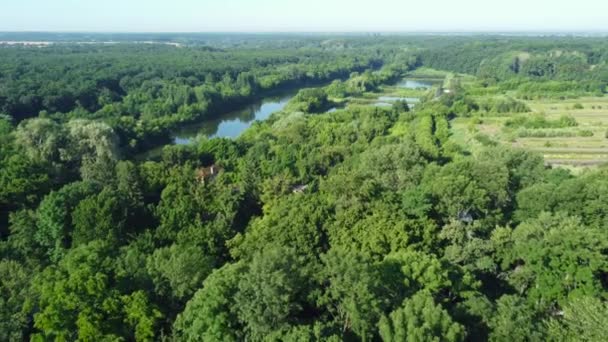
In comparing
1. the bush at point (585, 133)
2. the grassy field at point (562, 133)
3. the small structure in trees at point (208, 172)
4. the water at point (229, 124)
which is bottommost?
the water at point (229, 124)

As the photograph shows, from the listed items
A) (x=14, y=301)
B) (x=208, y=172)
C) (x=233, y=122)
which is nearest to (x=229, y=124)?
(x=233, y=122)

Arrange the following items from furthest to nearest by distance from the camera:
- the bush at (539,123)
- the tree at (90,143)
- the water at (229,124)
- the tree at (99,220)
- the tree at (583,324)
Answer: the water at (229,124) → the bush at (539,123) → the tree at (90,143) → the tree at (99,220) → the tree at (583,324)

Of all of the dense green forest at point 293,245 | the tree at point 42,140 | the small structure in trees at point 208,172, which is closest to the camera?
the dense green forest at point 293,245

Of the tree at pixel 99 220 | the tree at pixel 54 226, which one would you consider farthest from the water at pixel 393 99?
the tree at pixel 54 226

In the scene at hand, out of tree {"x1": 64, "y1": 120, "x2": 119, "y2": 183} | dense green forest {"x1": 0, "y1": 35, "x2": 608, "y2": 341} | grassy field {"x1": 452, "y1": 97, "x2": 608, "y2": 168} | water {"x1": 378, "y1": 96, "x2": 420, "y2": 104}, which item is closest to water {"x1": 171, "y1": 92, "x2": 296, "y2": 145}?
tree {"x1": 64, "y1": 120, "x2": 119, "y2": 183}

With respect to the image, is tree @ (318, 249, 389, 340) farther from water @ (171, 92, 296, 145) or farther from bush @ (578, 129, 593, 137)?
bush @ (578, 129, 593, 137)

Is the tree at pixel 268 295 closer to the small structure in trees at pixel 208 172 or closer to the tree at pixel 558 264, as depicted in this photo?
the tree at pixel 558 264

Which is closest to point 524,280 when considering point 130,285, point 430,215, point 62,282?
point 430,215

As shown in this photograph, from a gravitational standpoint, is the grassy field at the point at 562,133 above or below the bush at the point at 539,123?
below

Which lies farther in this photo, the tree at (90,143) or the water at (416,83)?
the water at (416,83)
